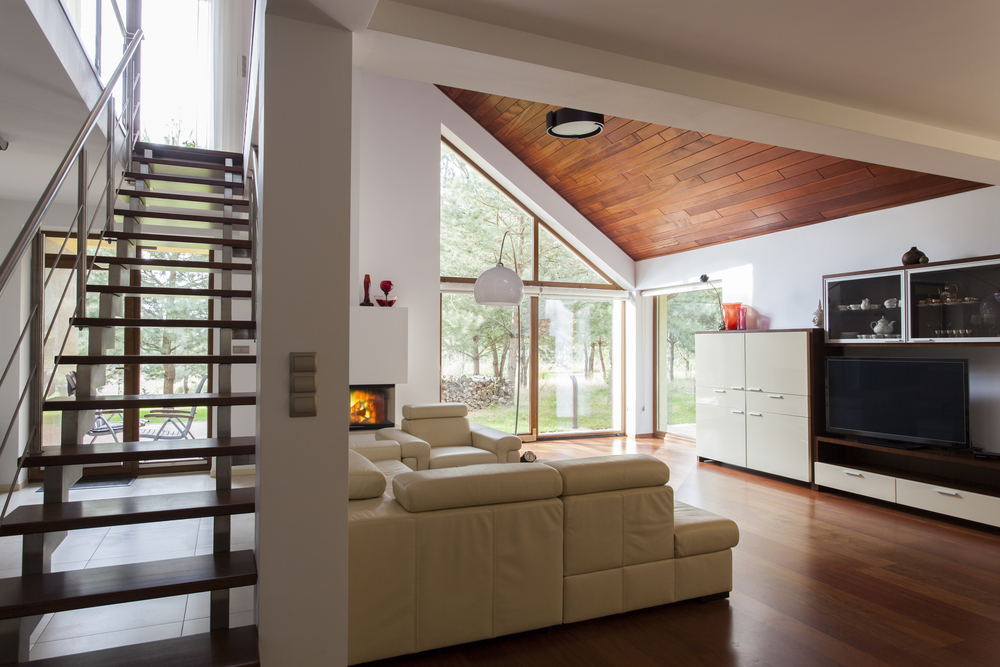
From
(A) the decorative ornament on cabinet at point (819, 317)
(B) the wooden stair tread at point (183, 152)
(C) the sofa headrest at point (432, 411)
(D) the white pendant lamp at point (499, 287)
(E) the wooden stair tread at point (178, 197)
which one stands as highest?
(B) the wooden stair tread at point (183, 152)

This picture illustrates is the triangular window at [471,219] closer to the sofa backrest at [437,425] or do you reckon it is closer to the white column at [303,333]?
the sofa backrest at [437,425]

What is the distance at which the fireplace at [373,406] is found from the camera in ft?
21.5

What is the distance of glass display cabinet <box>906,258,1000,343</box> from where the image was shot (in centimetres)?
441

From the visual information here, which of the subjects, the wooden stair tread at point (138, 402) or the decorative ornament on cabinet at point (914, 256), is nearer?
the wooden stair tread at point (138, 402)

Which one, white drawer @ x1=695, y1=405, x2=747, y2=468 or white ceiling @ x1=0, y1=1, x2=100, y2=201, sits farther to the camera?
white drawer @ x1=695, y1=405, x2=747, y2=468

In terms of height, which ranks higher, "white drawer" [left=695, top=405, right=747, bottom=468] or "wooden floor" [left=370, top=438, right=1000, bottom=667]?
"white drawer" [left=695, top=405, right=747, bottom=468]

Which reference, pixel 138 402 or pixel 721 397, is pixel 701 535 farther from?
pixel 721 397

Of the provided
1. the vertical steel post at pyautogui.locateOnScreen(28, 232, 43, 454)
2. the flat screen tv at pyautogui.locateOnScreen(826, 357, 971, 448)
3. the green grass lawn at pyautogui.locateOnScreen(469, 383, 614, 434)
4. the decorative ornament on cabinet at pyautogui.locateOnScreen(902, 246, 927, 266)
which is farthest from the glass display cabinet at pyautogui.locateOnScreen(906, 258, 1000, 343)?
the vertical steel post at pyautogui.locateOnScreen(28, 232, 43, 454)

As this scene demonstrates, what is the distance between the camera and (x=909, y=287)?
4859 millimetres

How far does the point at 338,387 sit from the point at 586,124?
332 centimetres

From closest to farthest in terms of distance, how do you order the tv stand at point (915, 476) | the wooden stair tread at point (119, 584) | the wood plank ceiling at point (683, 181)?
1. the wooden stair tread at point (119, 584)
2. the tv stand at point (915, 476)
3. the wood plank ceiling at point (683, 181)

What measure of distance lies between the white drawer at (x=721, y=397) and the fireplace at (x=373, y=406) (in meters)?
3.40

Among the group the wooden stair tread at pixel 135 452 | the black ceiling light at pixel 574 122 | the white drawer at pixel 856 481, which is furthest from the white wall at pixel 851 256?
the wooden stair tread at pixel 135 452

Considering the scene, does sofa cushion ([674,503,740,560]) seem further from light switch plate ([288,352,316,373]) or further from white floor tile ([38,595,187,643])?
white floor tile ([38,595,187,643])
